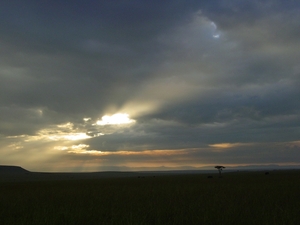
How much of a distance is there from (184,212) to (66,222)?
575 cm

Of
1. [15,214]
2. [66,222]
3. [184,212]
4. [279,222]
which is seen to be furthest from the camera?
[15,214]

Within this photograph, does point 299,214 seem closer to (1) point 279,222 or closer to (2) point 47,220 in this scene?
(1) point 279,222

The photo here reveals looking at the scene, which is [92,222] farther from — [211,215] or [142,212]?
[211,215]

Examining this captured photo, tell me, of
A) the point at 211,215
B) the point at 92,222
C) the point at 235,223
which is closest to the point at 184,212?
the point at 211,215

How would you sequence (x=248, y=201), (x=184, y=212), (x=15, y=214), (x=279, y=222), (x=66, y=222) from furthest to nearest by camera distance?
1. (x=248, y=201)
2. (x=15, y=214)
3. (x=184, y=212)
4. (x=66, y=222)
5. (x=279, y=222)

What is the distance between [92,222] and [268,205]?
10.1m

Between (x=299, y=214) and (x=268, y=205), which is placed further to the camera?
(x=268, y=205)

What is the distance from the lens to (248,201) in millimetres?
18859

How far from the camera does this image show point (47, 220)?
13.0 m

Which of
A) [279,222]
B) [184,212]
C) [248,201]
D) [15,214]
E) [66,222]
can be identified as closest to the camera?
[279,222]

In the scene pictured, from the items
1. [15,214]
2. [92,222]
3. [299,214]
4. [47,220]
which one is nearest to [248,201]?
[299,214]

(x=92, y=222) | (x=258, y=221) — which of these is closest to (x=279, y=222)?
(x=258, y=221)

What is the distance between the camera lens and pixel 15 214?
15945mm

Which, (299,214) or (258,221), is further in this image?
(299,214)
